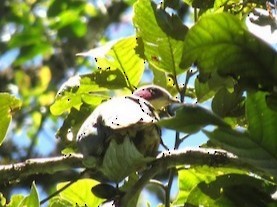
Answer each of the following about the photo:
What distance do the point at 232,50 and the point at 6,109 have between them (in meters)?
0.61

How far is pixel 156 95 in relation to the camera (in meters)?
1.90

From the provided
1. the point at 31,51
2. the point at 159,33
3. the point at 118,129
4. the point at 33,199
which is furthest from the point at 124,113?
the point at 31,51

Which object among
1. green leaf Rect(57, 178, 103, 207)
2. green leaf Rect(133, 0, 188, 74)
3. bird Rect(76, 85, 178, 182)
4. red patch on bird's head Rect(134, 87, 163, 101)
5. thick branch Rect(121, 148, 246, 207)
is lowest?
red patch on bird's head Rect(134, 87, 163, 101)

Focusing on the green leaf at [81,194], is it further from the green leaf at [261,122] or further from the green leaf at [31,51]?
the green leaf at [31,51]

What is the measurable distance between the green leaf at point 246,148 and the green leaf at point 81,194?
0.50m

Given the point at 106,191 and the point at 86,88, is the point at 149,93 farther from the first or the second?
the point at 106,191

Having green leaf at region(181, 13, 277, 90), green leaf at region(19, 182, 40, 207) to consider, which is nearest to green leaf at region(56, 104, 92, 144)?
green leaf at region(19, 182, 40, 207)

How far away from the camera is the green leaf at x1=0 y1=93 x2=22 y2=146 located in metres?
1.58

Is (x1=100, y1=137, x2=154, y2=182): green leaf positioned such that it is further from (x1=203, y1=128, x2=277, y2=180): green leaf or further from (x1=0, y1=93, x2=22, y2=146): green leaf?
(x1=0, y1=93, x2=22, y2=146): green leaf

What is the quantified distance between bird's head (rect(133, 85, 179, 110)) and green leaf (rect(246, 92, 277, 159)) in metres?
0.61

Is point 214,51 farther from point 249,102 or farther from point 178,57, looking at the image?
point 178,57

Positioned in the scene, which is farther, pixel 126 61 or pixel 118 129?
pixel 126 61

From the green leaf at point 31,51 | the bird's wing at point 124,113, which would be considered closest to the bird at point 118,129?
the bird's wing at point 124,113

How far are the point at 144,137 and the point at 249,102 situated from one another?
478mm
